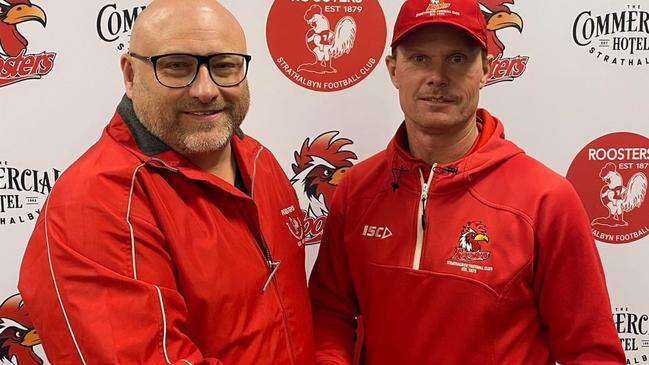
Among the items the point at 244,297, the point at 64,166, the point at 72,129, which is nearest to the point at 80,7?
the point at 72,129

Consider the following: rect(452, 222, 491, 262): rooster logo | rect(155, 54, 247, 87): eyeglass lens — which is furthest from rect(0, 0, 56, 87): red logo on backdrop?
rect(452, 222, 491, 262): rooster logo

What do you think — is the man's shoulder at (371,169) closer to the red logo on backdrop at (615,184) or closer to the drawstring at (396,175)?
the drawstring at (396,175)

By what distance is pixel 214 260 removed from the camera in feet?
3.56

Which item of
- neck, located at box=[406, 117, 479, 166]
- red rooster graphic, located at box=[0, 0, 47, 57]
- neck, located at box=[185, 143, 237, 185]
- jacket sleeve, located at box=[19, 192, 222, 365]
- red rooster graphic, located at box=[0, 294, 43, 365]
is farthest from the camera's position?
red rooster graphic, located at box=[0, 294, 43, 365]

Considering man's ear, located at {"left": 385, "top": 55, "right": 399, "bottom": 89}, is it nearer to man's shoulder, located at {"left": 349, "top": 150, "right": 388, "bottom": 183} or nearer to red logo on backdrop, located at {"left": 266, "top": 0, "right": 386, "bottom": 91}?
man's shoulder, located at {"left": 349, "top": 150, "right": 388, "bottom": 183}

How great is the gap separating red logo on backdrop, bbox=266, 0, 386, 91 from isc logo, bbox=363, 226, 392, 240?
1.69 ft

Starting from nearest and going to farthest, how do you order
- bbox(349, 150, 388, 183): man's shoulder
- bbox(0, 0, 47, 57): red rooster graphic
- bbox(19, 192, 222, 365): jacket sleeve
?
1. bbox(19, 192, 222, 365): jacket sleeve
2. bbox(349, 150, 388, 183): man's shoulder
3. bbox(0, 0, 47, 57): red rooster graphic

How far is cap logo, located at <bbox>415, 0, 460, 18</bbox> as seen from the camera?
1.23 m

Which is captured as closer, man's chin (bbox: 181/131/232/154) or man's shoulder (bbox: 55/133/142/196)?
man's shoulder (bbox: 55/133/142/196)

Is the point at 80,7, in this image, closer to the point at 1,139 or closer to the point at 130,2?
the point at 130,2

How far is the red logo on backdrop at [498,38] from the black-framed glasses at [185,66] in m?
0.85

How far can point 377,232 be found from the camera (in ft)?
4.40

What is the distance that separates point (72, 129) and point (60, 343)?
823mm

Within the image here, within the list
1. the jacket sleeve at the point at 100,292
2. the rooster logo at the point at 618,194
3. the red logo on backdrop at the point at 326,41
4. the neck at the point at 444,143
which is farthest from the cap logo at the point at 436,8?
the rooster logo at the point at 618,194
